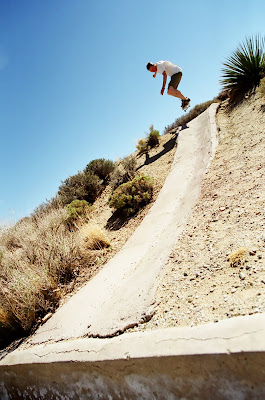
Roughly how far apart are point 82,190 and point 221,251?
21.4ft

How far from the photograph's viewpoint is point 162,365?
1.79 metres

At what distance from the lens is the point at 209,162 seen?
5383 mm

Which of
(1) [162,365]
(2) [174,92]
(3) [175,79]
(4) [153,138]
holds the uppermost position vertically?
(3) [175,79]

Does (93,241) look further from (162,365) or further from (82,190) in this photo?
(82,190)

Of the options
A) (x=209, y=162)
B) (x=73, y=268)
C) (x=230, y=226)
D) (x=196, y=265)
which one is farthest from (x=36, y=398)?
(x=209, y=162)

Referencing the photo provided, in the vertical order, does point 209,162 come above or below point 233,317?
above

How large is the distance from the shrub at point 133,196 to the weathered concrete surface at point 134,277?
56cm

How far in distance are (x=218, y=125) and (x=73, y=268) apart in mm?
5303

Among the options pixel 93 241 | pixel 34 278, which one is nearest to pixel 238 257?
pixel 34 278

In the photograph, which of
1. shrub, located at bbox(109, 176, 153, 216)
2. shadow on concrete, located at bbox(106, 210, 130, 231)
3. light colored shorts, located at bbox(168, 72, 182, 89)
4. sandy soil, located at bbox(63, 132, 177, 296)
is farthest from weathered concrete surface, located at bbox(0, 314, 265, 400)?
light colored shorts, located at bbox(168, 72, 182, 89)

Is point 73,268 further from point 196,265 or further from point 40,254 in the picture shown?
point 196,265

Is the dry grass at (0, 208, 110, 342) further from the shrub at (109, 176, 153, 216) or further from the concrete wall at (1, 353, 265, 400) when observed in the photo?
the shrub at (109, 176, 153, 216)

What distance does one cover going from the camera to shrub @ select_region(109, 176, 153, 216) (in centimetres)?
601

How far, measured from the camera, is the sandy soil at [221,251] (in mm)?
2070
